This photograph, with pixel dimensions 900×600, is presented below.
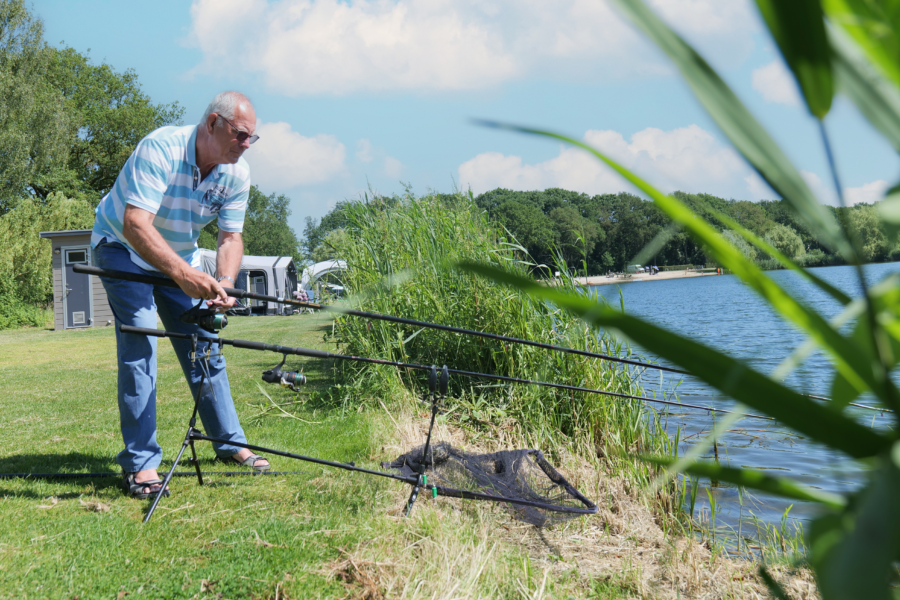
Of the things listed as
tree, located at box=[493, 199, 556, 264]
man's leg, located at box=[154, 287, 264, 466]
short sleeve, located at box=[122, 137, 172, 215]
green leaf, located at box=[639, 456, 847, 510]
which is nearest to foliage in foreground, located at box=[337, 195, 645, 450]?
tree, located at box=[493, 199, 556, 264]

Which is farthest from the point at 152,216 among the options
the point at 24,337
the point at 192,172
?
the point at 24,337

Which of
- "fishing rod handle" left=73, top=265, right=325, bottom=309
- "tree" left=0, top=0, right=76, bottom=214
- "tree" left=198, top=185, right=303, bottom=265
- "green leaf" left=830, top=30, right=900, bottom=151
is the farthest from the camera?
"tree" left=198, top=185, right=303, bottom=265

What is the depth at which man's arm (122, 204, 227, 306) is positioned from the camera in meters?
2.91

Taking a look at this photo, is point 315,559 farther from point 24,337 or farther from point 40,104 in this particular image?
point 40,104

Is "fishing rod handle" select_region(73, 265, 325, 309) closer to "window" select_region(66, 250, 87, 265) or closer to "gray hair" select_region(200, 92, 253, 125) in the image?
"gray hair" select_region(200, 92, 253, 125)

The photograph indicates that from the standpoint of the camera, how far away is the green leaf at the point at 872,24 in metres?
0.33

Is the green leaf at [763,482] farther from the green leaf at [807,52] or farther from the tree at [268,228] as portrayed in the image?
the tree at [268,228]

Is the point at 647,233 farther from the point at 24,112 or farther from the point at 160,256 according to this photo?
the point at 24,112

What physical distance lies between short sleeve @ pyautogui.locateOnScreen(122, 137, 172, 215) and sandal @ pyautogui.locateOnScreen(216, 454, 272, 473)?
1457 millimetres

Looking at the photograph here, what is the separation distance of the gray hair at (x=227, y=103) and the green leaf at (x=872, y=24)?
3.13 metres

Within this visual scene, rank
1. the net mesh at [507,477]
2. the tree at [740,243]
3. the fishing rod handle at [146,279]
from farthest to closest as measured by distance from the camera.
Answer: the net mesh at [507,477], the fishing rod handle at [146,279], the tree at [740,243]

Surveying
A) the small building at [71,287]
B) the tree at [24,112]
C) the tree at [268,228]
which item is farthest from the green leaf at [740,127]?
the tree at [268,228]

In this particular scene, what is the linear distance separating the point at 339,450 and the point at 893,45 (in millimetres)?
3888

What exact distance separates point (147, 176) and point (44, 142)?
85.7 feet
